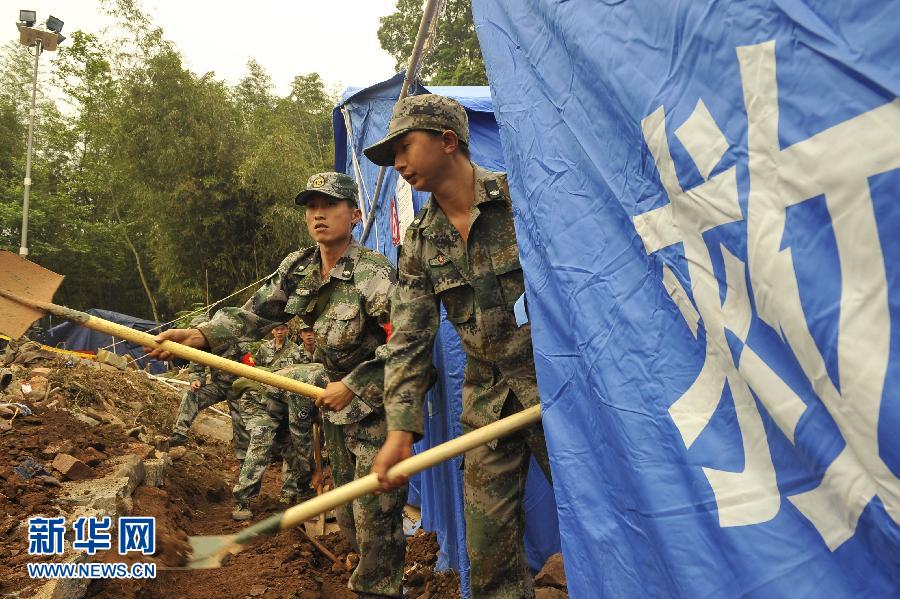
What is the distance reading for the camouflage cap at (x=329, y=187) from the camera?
3.35 m

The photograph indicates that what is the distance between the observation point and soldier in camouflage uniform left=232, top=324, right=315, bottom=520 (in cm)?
539

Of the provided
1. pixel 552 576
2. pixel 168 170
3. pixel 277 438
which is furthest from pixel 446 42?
pixel 552 576

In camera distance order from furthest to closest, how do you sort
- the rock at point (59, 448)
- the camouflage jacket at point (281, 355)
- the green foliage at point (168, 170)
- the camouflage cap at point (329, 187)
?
the green foliage at point (168, 170), the camouflage jacket at point (281, 355), the rock at point (59, 448), the camouflage cap at point (329, 187)

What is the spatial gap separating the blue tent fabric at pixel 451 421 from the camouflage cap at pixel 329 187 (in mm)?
530

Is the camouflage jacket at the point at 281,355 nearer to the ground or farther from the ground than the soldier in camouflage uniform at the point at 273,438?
farther from the ground

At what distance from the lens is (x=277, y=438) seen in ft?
19.2

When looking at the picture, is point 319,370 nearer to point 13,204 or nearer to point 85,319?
point 85,319

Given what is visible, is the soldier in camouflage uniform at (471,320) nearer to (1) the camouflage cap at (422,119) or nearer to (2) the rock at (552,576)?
(1) the camouflage cap at (422,119)

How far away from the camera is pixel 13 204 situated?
1050 inches

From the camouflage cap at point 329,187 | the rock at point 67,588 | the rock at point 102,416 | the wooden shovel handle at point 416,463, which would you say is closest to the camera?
the wooden shovel handle at point 416,463

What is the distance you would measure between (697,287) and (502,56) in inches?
39.1

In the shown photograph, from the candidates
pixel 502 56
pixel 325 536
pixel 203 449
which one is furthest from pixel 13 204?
pixel 502 56

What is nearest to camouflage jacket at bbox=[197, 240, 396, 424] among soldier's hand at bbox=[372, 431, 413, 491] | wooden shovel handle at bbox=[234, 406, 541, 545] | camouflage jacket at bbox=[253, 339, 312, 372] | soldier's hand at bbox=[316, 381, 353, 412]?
soldier's hand at bbox=[316, 381, 353, 412]

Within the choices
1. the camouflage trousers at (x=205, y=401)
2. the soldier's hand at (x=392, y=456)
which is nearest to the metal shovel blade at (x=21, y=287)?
the soldier's hand at (x=392, y=456)
